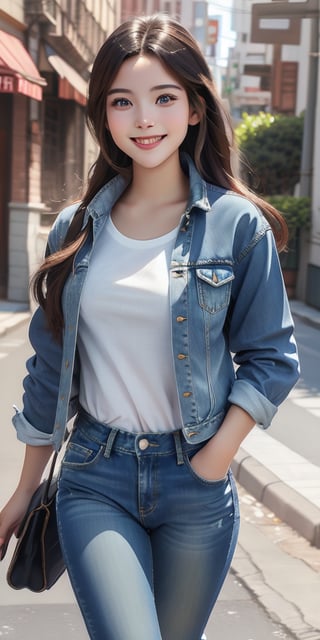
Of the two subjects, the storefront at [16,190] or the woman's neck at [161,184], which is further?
the storefront at [16,190]

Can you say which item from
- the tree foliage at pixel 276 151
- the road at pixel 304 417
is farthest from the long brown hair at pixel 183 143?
the tree foliage at pixel 276 151

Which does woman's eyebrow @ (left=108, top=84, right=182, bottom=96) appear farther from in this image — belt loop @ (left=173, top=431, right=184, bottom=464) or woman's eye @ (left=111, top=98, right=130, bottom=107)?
belt loop @ (left=173, top=431, right=184, bottom=464)

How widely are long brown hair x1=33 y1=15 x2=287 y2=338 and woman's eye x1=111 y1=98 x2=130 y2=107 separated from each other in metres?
0.03

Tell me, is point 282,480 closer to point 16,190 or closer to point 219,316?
point 219,316

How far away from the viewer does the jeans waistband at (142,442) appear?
106 inches

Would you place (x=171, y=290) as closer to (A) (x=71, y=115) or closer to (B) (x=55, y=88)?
(B) (x=55, y=88)

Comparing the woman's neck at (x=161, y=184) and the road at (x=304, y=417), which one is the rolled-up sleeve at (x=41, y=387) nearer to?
the woman's neck at (x=161, y=184)

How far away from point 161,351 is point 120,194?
0.47 metres

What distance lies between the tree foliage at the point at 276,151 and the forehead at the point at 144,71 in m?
24.6

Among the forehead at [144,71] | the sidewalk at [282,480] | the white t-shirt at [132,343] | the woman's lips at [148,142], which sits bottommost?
the sidewalk at [282,480]

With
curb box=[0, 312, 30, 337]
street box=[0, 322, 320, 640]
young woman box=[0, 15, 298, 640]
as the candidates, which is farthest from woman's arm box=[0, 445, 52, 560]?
curb box=[0, 312, 30, 337]

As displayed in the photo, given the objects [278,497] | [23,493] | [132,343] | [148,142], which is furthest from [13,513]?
[278,497]

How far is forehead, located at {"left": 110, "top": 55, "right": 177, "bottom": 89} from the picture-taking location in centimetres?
277

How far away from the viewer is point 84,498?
269 centimetres
